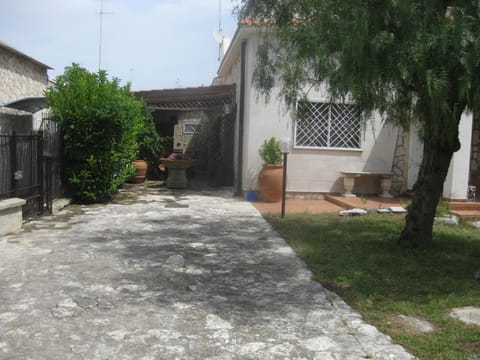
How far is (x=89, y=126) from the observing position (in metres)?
9.45

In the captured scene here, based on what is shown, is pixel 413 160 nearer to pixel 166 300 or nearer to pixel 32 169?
pixel 32 169

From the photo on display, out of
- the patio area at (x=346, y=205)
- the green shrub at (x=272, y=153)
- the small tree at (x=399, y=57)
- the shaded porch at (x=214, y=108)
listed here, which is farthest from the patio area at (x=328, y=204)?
the small tree at (x=399, y=57)

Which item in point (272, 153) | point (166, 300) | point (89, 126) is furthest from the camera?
point (272, 153)

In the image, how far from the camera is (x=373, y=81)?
4340 mm

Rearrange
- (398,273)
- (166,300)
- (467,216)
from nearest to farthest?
1. (166,300)
2. (398,273)
3. (467,216)

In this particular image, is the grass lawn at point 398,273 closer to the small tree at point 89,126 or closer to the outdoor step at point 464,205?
the outdoor step at point 464,205

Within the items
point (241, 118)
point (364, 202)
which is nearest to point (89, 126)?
point (241, 118)

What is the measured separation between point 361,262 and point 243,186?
5939 mm

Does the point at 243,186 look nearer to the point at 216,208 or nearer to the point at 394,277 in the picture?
the point at 216,208

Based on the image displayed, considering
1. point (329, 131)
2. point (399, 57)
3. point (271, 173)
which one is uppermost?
point (399, 57)

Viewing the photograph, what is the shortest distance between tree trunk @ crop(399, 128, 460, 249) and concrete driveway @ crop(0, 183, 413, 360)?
65.7 inches

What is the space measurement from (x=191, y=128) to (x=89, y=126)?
31.0ft

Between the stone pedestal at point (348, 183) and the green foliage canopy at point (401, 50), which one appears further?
the stone pedestal at point (348, 183)

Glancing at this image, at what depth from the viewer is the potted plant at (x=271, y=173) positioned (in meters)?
10.5
